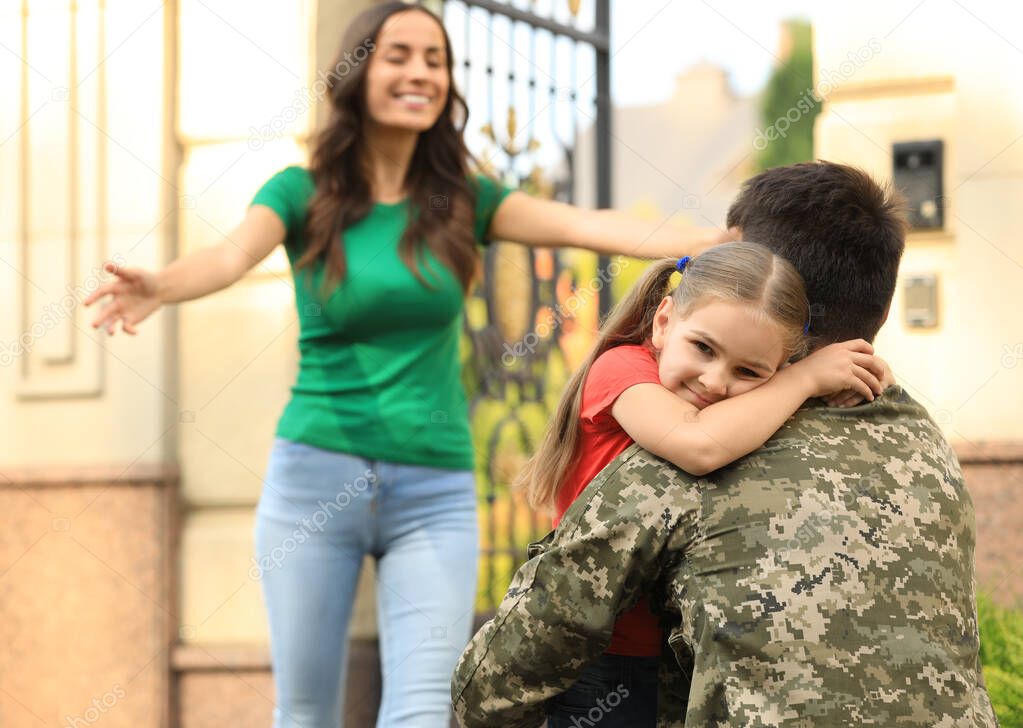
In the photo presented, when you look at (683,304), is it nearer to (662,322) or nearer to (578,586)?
(662,322)

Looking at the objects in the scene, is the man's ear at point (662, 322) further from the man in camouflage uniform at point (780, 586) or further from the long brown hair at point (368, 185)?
the long brown hair at point (368, 185)

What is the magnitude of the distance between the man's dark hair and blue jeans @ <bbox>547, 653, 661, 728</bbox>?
502mm

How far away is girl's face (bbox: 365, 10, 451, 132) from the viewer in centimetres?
314

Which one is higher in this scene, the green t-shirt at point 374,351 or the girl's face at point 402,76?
the girl's face at point 402,76

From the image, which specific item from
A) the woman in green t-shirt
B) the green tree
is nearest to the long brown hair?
the woman in green t-shirt

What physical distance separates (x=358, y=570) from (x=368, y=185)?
2.83 ft

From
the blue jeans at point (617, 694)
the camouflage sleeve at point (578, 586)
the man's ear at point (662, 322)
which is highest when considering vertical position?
the man's ear at point (662, 322)

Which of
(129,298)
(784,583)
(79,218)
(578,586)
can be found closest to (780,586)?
(784,583)

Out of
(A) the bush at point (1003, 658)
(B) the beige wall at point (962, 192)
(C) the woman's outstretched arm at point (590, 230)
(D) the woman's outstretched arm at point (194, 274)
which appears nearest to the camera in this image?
(C) the woman's outstretched arm at point (590, 230)

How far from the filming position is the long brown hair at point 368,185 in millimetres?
3062

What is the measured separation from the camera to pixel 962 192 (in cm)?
440

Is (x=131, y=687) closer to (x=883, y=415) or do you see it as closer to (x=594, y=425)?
(x=594, y=425)

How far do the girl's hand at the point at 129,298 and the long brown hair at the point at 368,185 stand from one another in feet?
1.16

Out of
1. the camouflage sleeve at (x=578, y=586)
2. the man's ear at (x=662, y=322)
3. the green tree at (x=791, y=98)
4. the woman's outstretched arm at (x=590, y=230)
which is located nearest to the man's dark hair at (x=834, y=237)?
the man's ear at (x=662, y=322)
